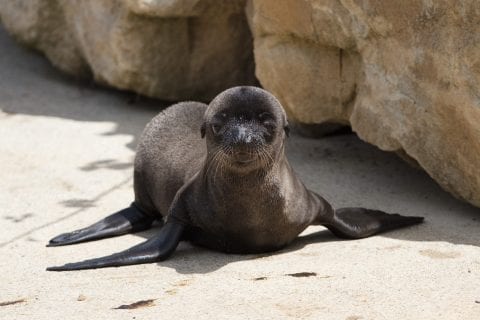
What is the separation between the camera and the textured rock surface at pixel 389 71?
5543 millimetres

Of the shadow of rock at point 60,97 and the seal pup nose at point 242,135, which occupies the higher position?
the seal pup nose at point 242,135

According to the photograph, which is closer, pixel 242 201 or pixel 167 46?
pixel 242 201

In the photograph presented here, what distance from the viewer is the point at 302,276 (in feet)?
15.5

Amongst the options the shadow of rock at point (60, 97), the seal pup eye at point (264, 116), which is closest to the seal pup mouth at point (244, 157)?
the seal pup eye at point (264, 116)

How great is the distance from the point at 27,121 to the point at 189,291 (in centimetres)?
430

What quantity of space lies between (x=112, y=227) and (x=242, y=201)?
3.57ft

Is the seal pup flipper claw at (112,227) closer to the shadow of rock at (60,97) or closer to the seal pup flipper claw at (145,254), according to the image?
the seal pup flipper claw at (145,254)

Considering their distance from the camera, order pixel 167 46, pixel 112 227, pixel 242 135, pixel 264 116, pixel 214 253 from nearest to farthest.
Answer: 1. pixel 242 135
2. pixel 264 116
3. pixel 214 253
4. pixel 112 227
5. pixel 167 46

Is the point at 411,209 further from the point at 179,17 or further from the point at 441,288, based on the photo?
the point at 179,17

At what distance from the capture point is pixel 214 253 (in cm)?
540

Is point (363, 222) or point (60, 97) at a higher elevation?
point (363, 222)

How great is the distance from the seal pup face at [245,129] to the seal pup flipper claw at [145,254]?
0.47m

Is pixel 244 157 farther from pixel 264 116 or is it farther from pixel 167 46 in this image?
pixel 167 46

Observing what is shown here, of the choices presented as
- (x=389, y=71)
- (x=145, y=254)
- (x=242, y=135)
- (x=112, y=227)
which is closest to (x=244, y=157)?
(x=242, y=135)
